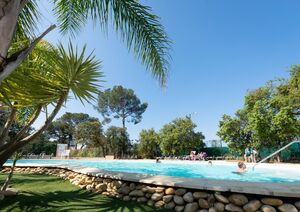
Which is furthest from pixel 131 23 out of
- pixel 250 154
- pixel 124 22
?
pixel 250 154

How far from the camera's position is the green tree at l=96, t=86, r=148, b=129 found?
4064 cm

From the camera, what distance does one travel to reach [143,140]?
95.2ft

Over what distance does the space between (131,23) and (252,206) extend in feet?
11.8

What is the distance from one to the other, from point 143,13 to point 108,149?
30872 mm

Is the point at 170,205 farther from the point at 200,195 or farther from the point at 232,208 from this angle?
the point at 232,208

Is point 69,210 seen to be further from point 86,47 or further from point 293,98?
point 293,98

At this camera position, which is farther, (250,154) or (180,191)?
(250,154)

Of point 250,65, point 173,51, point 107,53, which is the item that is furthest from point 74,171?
point 250,65

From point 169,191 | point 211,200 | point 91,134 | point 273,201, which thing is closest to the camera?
point 273,201

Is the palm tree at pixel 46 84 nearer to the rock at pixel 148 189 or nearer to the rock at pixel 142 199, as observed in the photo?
the rock at pixel 148 189

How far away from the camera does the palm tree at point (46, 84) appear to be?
97.6 inches

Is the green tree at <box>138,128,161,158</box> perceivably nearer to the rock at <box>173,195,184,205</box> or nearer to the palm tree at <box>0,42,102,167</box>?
the rock at <box>173,195,184,205</box>

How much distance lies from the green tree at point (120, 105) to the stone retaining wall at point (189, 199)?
3490 centimetres

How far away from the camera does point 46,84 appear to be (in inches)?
110
